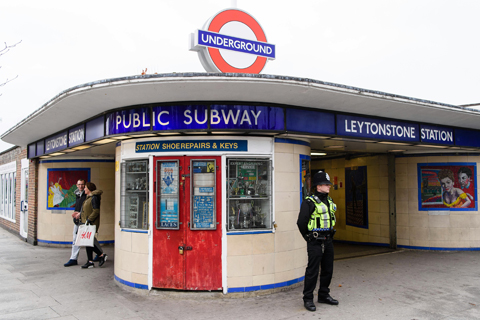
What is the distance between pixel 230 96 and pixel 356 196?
23.0 feet

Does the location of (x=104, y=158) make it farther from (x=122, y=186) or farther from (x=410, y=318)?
(x=410, y=318)

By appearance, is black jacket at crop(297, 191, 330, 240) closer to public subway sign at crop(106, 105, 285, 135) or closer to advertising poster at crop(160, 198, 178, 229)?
public subway sign at crop(106, 105, 285, 135)

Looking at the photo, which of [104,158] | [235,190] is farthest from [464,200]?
[104,158]

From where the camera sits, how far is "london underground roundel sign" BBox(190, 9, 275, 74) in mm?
8141

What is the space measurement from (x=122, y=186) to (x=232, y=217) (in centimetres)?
211

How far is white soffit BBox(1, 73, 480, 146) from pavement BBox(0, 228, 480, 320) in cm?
312

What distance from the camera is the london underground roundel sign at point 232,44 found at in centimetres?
814

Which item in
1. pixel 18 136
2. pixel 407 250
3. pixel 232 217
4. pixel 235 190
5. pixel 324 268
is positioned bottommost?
pixel 407 250

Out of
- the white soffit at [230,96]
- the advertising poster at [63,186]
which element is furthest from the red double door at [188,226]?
the advertising poster at [63,186]

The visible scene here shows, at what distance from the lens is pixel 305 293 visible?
5398 millimetres

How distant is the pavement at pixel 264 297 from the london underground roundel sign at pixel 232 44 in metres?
4.78

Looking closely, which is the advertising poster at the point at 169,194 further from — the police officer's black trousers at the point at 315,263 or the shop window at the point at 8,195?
the shop window at the point at 8,195

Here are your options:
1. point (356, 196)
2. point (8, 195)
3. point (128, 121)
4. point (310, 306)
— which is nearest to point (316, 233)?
point (310, 306)

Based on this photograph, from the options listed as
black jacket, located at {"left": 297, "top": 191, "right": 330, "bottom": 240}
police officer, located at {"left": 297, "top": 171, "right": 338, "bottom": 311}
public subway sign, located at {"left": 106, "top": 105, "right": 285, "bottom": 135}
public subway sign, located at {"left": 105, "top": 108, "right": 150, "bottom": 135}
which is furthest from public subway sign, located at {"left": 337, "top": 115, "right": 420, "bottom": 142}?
public subway sign, located at {"left": 105, "top": 108, "right": 150, "bottom": 135}
